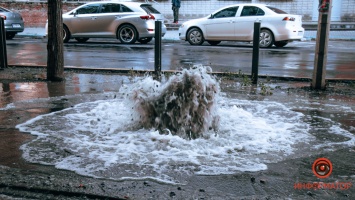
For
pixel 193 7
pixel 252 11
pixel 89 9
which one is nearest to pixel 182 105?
pixel 252 11

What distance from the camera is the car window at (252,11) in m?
16.8

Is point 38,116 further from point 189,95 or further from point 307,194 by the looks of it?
point 307,194

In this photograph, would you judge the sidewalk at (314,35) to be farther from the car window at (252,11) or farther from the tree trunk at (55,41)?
the tree trunk at (55,41)

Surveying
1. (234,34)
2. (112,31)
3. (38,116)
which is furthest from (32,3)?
(38,116)

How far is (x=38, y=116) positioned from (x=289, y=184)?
350cm

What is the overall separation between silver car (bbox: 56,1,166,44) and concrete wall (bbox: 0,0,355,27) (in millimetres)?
8986

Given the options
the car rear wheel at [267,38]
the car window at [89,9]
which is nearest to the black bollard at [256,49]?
the car rear wheel at [267,38]

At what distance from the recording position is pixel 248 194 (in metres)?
3.26

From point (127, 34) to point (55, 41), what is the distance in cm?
984

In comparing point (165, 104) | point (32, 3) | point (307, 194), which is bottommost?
point (307, 194)

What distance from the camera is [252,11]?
1694 cm

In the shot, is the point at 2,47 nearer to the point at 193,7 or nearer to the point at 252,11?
the point at 252,11

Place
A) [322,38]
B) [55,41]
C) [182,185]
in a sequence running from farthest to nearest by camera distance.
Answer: [55,41], [322,38], [182,185]

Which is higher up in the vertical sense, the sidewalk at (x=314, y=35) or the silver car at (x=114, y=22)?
the silver car at (x=114, y=22)
